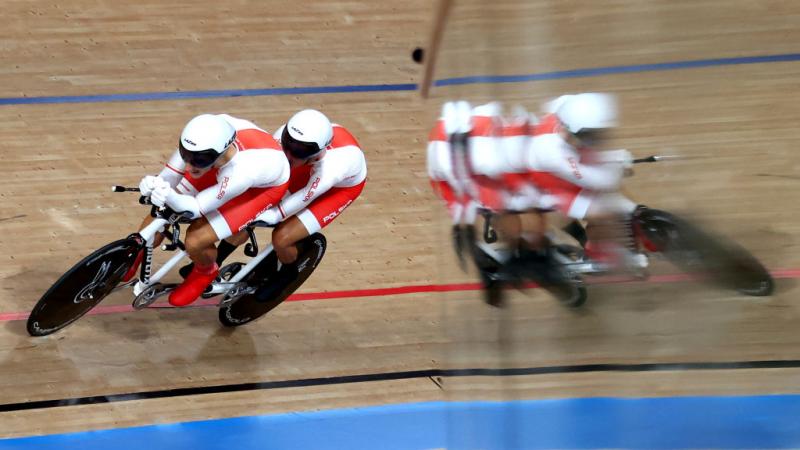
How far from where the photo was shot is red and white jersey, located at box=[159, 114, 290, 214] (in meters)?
3.14

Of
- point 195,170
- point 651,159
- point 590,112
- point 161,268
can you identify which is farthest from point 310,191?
point 651,159

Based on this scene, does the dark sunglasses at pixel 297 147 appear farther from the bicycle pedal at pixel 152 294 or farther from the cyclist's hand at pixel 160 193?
the bicycle pedal at pixel 152 294

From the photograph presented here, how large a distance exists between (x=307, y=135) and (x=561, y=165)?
174cm

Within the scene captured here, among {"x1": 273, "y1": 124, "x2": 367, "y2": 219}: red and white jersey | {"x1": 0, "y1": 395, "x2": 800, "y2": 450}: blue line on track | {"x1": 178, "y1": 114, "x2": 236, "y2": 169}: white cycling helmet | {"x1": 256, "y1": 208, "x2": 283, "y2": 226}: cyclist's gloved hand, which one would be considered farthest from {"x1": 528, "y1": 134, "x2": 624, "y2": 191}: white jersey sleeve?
{"x1": 256, "y1": 208, "x2": 283, "y2": 226}: cyclist's gloved hand

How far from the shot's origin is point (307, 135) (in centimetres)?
316

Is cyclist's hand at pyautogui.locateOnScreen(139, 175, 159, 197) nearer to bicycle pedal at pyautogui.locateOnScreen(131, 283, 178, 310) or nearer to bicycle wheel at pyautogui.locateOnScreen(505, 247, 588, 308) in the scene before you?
bicycle pedal at pyautogui.locateOnScreen(131, 283, 178, 310)

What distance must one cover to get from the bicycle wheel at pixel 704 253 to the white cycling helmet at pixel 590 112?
15cm

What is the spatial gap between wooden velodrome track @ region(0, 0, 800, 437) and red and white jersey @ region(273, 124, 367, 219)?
0.34m

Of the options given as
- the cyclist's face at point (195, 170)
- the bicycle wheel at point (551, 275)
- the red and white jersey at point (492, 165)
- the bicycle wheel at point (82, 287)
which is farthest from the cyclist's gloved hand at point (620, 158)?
the bicycle wheel at point (82, 287)

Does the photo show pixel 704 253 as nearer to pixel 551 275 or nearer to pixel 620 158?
pixel 620 158

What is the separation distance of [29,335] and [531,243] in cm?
264

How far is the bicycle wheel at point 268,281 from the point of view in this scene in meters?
3.63

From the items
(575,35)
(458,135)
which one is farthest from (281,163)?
(575,35)

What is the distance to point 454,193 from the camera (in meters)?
2.41
